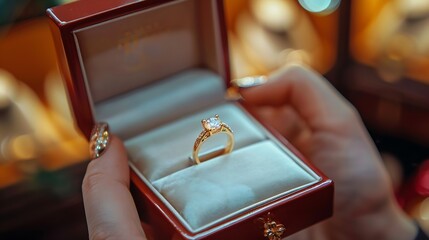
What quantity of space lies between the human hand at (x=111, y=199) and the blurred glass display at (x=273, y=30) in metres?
0.77

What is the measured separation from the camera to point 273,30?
4.84 ft

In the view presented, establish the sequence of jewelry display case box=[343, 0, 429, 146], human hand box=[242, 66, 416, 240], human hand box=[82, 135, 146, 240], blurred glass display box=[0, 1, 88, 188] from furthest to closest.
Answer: jewelry display case box=[343, 0, 429, 146]
blurred glass display box=[0, 1, 88, 188]
human hand box=[242, 66, 416, 240]
human hand box=[82, 135, 146, 240]

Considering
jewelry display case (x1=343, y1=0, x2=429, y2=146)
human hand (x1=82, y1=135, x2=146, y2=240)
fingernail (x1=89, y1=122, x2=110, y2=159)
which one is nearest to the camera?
human hand (x1=82, y1=135, x2=146, y2=240)

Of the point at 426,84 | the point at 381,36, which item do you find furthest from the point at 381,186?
the point at 381,36

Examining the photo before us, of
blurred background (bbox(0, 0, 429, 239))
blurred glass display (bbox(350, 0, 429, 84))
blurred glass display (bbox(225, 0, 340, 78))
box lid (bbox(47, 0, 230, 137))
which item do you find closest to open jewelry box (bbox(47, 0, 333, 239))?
box lid (bbox(47, 0, 230, 137))

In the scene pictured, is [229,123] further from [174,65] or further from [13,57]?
[13,57]

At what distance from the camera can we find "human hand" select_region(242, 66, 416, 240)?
0.83 m

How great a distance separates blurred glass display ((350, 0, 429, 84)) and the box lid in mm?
742

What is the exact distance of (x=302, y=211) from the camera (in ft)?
2.19

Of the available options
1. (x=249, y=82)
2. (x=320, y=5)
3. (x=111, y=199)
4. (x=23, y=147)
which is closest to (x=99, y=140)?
(x=111, y=199)

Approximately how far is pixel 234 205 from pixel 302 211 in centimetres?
8

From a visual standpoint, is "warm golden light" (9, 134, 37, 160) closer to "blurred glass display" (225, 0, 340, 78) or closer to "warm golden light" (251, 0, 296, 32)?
"blurred glass display" (225, 0, 340, 78)

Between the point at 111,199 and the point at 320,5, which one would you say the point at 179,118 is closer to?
the point at 111,199

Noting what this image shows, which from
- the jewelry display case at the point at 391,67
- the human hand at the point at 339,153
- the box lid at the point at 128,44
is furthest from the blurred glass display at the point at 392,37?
the box lid at the point at 128,44
